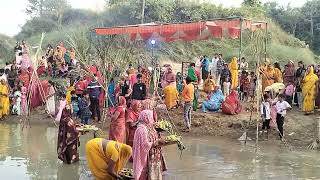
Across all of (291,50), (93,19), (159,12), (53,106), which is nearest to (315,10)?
(291,50)

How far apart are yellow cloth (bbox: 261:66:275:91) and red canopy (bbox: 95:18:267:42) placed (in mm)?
1468

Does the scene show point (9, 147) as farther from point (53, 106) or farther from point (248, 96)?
point (248, 96)

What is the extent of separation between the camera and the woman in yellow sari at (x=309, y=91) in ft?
52.7

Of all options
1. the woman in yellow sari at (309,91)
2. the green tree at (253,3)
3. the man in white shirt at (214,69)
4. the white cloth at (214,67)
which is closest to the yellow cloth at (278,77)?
the woman in yellow sari at (309,91)

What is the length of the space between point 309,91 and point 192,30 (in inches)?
207

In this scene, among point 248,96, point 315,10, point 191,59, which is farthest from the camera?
point 315,10

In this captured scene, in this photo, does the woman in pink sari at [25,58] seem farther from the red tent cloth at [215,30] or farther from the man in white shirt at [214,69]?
the red tent cloth at [215,30]

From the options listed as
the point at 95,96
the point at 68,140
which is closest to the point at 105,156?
the point at 68,140

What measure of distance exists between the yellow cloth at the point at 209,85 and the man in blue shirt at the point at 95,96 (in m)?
3.91

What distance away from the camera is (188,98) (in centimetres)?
1522

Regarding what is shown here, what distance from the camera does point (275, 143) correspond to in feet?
46.8

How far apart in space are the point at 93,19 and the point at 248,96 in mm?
24839

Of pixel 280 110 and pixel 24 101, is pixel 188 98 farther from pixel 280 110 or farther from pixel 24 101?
pixel 24 101

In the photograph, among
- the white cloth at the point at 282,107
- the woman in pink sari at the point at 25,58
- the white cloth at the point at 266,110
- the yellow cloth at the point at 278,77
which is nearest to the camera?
the white cloth at the point at 282,107
